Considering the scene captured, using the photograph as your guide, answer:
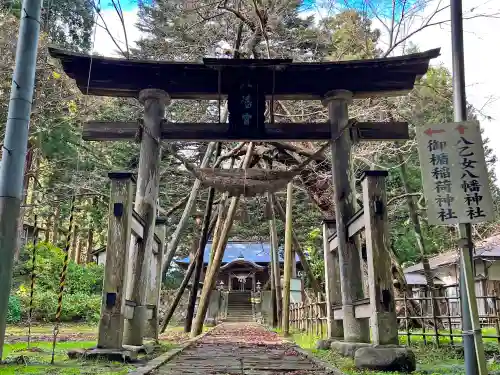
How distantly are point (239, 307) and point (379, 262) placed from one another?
2802cm

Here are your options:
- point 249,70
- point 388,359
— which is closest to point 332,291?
point 388,359

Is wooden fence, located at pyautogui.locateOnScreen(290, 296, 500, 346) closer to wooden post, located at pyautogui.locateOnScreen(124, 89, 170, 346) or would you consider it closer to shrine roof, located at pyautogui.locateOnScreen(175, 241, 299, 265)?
wooden post, located at pyautogui.locateOnScreen(124, 89, 170, 346)

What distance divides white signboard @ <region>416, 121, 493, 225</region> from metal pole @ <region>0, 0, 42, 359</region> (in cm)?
401

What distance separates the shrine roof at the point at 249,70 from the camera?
7.48 m

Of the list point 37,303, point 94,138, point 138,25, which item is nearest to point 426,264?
point 94,138

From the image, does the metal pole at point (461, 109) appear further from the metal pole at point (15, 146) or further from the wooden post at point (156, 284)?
the wooden post at point (156, 284)

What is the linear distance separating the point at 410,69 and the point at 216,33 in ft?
26.6

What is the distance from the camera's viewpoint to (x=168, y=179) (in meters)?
19.4

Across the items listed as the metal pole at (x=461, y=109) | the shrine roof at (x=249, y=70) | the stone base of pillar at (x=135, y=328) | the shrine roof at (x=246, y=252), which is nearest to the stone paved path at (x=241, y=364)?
the stone base of pillar at (x=135, y=328)

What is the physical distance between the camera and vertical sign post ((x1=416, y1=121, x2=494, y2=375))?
12.6 ft

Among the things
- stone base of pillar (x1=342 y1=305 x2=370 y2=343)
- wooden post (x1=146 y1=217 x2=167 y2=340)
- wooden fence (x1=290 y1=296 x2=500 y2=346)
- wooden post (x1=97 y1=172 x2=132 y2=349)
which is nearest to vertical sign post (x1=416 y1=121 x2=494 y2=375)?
stone base of pillar (x1=342 y1=305 x2=370 y2=343)

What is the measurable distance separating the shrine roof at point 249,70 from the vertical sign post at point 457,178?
3.59 metres

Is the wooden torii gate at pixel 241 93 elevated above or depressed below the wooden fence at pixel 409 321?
above

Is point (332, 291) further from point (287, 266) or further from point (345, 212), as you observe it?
point (287, 266)
